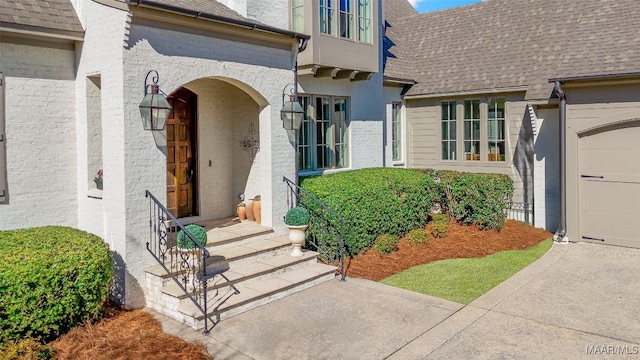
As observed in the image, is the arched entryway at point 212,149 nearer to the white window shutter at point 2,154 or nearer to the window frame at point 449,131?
the white window shutter at point 2,154

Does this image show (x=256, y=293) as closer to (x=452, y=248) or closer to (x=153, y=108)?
(x=153, y=108)

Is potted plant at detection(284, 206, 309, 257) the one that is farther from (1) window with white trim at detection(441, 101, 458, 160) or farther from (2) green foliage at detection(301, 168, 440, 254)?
(1) window with white trim at detection(441, 101, 458, 160)

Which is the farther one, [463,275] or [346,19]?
[346,19]

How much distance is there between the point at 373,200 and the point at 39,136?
19.4 ft

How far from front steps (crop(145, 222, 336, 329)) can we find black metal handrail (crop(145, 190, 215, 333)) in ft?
0.40

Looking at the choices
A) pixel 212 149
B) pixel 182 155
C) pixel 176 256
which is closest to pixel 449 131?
pixel 212 149

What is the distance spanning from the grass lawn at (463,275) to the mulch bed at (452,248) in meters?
0.28

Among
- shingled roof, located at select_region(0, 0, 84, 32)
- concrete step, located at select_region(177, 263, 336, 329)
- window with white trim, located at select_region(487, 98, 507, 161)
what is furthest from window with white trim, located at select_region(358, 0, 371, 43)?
shingled roof, located at select_region(0, 0, 84, 32)

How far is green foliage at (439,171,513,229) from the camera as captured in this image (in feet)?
38.4

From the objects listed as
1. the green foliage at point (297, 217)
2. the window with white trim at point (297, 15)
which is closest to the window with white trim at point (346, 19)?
the window with white trim at point (297, 15)

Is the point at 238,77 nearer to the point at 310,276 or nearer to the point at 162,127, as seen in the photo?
the point at 162,127

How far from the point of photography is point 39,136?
24.8 feet

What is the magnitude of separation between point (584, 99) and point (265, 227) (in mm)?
7446

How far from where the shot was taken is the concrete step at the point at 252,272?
7.08 m
